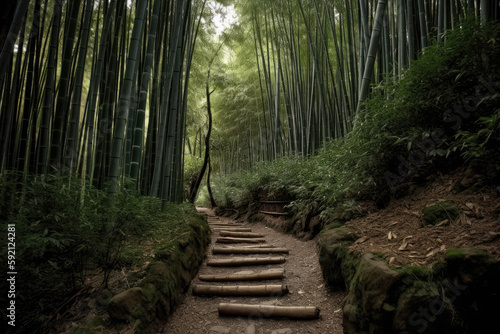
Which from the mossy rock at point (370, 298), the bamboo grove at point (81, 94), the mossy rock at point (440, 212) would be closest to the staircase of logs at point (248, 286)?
the mossy rock at point (370, 298)

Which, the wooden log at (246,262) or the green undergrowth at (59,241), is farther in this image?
the wooden log at (246,262)

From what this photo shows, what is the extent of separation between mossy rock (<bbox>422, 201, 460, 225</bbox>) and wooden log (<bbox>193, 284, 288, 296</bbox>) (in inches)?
44.9

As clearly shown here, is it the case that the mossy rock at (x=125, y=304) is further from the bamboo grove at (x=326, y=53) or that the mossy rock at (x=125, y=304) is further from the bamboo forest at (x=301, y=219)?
the bamboo grove at (x=326, y=53)

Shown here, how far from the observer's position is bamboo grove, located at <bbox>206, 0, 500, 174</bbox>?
2.46m

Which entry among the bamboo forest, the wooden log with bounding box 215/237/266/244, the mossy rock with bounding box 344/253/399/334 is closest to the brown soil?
the bamboo forest

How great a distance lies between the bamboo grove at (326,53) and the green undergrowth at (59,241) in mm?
2310

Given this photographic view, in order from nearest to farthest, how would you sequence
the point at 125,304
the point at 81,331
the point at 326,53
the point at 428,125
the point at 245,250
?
the point at 81,331 < the point at 125,304 < the point at 428,125 < the point at 245,250 < the point at 326,53

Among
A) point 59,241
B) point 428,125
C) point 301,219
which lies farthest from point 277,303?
point 428,125

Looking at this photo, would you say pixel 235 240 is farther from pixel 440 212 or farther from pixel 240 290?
pixel 440 212

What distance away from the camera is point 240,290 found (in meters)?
1.95

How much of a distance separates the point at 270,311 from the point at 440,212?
4.17 feet

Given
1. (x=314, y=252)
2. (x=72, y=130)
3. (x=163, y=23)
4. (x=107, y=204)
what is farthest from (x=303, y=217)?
(x=163, y=23)

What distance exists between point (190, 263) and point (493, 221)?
84.2 inches

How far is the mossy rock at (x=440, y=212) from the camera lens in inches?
56.6
